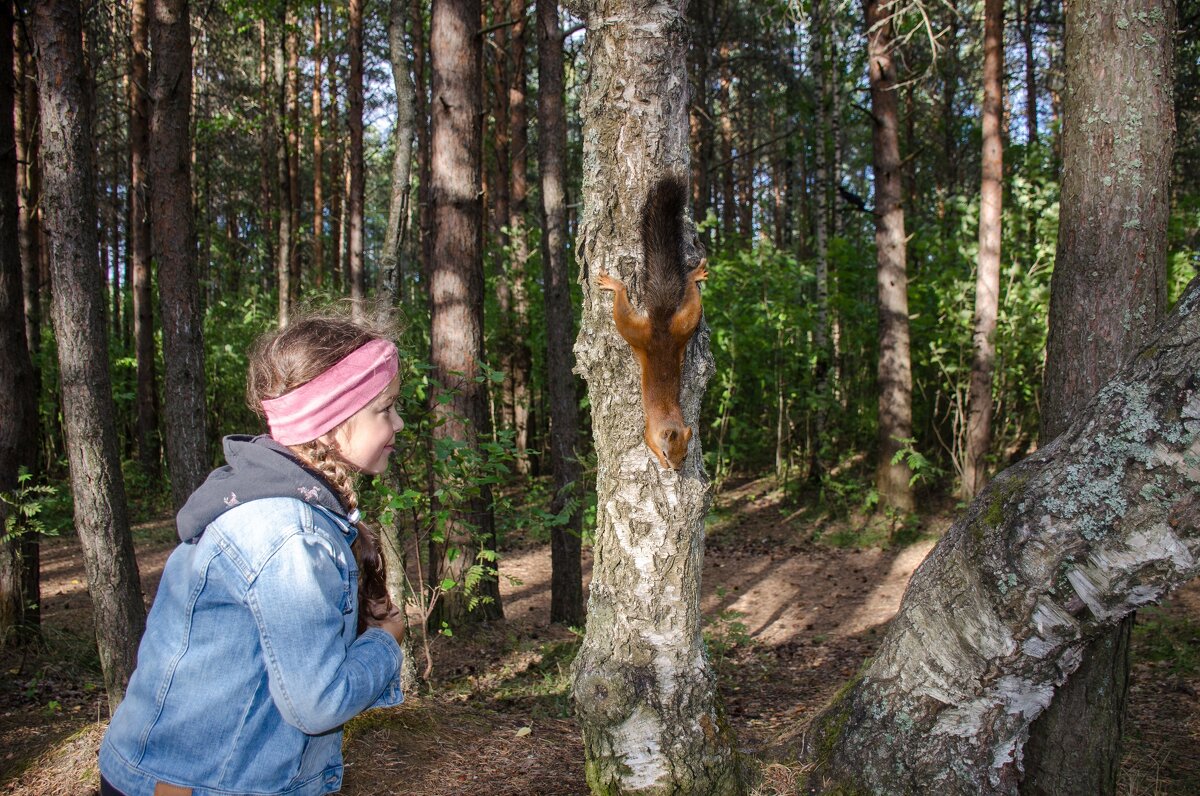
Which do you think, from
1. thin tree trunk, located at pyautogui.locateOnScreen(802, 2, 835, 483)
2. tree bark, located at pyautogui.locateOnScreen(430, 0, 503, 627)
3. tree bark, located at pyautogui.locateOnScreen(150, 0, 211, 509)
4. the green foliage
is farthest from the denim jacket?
thin tree trunk, located at pyautogui.locateOnScreen(802, 2, 835, 483)

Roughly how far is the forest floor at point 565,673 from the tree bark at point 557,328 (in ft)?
1.84

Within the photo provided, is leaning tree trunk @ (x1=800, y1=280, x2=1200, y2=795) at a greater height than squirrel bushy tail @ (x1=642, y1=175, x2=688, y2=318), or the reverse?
squirrel bushy tail @ (x1=642, y1=175, x2=688, y2=318)

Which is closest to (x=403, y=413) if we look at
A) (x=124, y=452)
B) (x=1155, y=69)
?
(x=1155, y=69)

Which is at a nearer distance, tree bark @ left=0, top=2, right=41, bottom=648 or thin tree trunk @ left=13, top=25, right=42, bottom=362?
tree bark @ left=0, top=2, right=41, bottom=648

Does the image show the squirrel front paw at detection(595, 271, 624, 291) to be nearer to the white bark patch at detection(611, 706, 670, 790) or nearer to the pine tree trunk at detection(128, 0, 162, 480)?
the white bark patch at detection(611, 706, 670, 790)

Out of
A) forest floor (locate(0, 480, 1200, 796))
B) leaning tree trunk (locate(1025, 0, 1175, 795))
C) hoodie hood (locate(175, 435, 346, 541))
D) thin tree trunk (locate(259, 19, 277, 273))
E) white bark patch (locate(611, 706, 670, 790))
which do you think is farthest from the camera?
thin tree trunk (locate(259, 19, 277, 273))

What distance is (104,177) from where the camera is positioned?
2089 cm

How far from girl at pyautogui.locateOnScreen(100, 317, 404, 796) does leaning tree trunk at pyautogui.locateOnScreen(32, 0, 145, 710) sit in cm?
423

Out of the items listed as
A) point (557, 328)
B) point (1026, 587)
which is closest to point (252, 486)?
point (1026, 587)

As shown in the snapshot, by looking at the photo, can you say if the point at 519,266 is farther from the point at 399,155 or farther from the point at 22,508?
the point at 22,508

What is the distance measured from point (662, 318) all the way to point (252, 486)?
1532mm

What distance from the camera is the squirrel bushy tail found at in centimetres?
279

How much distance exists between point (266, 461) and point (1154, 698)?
586cm

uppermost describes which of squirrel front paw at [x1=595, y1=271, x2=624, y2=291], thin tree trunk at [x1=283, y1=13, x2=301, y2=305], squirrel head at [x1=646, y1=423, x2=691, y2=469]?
thin tree trunk at [x1=283, y1=13, x2=301, y2=305]
